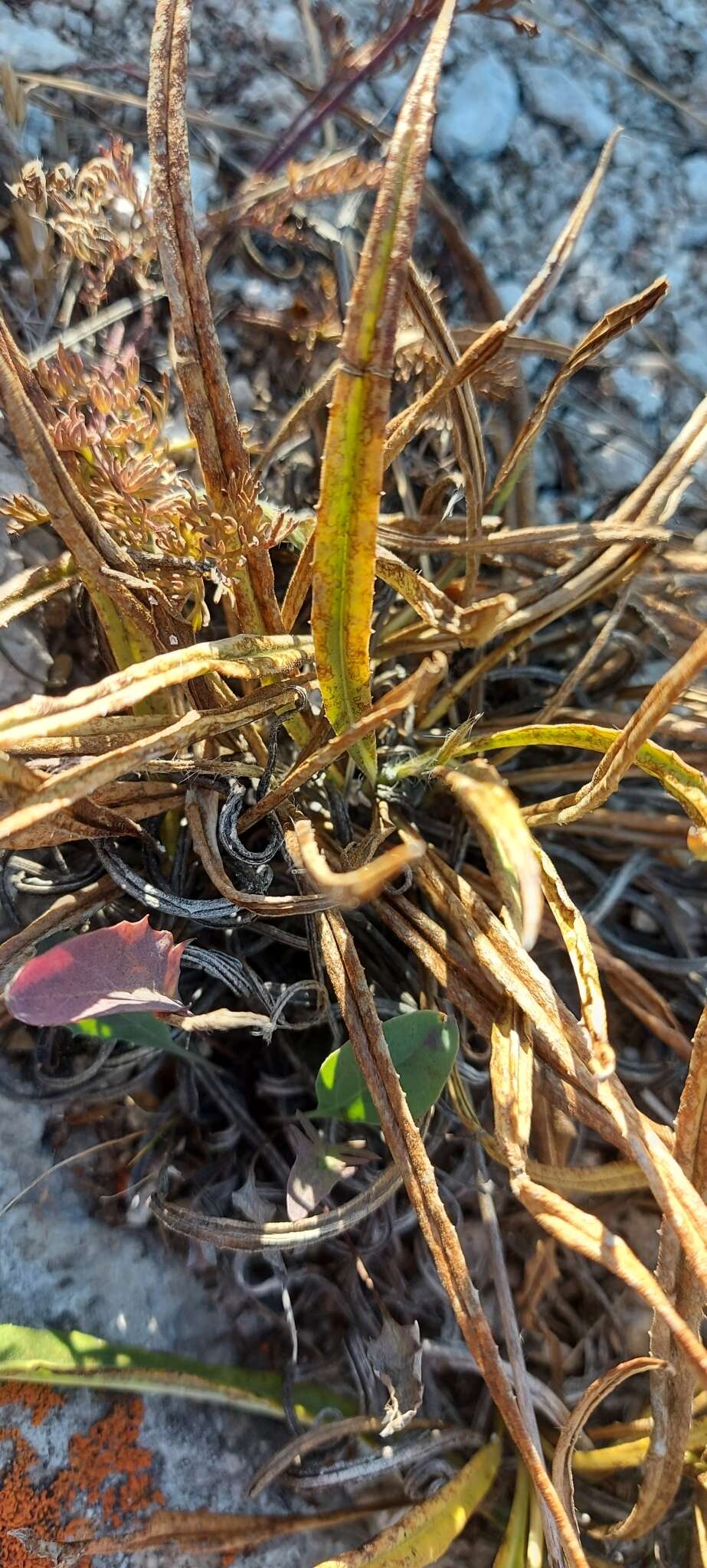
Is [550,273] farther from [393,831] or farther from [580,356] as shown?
[393,831]

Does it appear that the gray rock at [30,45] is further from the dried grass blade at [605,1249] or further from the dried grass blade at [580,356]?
the dried grass blade at [605,1249]

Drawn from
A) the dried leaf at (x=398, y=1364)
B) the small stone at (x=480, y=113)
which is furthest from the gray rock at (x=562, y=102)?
the dried leaf at (x=398, y=1364)

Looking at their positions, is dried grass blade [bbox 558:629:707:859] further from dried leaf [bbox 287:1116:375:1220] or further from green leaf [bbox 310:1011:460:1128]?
dried leaf [bbox 287:1116:375:1220]

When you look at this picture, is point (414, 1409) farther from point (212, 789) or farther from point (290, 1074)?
point (212, 789)

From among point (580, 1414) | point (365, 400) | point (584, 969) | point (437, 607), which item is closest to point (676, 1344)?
point (580, 1414)

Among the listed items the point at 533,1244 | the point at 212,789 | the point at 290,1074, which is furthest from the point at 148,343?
the point at 533,1244

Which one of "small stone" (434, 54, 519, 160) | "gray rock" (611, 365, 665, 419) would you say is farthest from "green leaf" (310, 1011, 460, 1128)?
"small stone" (434, 54, 519, 160)
